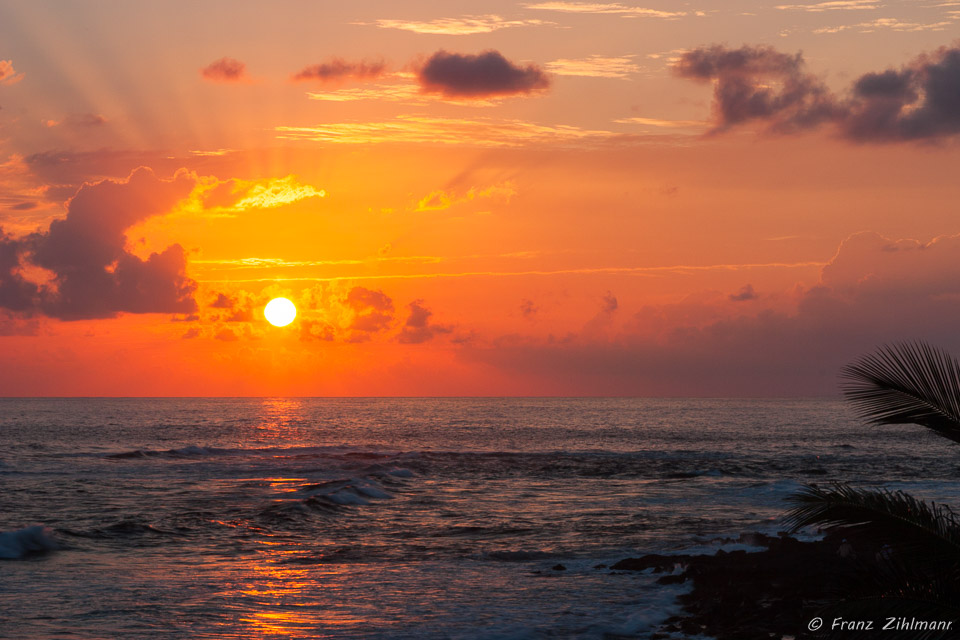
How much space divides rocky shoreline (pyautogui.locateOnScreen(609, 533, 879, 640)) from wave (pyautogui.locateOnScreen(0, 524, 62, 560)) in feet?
47.1

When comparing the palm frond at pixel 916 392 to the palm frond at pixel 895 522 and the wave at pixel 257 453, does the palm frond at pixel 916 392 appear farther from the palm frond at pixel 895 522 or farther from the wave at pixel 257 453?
the wave at pixel 257 453

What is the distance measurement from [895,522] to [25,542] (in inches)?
819

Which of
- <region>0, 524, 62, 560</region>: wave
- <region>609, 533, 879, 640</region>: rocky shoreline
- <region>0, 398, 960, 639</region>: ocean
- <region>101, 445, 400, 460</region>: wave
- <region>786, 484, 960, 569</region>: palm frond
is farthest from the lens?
<region>101, 445, 400, 460</region>: wave

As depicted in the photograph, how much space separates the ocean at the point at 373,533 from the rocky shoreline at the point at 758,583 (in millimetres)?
649

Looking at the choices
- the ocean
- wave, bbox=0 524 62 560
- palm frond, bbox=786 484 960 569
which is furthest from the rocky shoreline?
wave, bbox=0 524 62 560

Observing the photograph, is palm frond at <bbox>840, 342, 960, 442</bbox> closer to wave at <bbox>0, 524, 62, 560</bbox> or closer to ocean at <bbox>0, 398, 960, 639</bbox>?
ocean at <bbox>0, 398, 960, 639</bbox>

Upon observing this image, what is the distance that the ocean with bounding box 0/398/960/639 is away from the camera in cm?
1485

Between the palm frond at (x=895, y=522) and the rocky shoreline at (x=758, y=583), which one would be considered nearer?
the palm frond at (x=895, y=522)

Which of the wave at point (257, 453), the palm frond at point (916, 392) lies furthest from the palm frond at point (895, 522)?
the wave at point (257, 453)

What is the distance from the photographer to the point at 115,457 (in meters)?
54.8

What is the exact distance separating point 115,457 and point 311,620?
45404mm

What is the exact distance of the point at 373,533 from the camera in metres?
24.9

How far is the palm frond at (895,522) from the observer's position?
28.0 ft

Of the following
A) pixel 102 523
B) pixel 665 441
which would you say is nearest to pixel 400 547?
pixel 102 523
